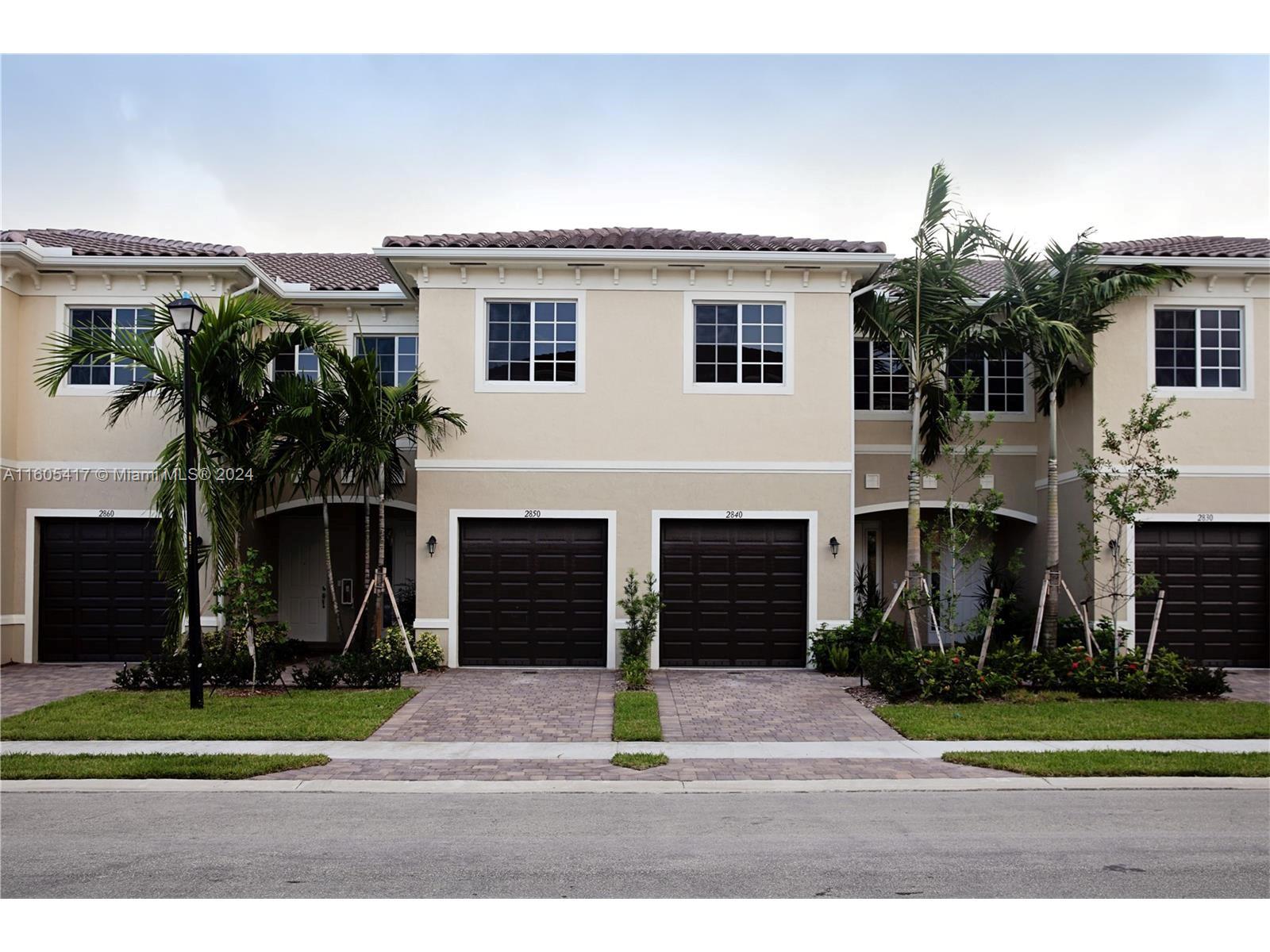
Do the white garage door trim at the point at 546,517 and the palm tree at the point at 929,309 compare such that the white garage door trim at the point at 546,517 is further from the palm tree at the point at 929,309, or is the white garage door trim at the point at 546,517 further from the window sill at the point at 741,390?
the palm tree at the point at 929,309

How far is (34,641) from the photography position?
50.1 ft

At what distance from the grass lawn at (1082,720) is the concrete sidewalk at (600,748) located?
0.20m

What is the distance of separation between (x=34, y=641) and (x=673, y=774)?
12.1 meters

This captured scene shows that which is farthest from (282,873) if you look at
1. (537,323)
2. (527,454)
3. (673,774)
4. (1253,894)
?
(537,323)

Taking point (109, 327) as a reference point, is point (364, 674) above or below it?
below

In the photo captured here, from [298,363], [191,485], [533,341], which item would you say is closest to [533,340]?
[533,341]

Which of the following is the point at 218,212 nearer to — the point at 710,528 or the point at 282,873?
the point at 710,528

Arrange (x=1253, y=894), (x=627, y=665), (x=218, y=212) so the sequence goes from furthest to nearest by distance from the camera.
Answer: (x=218, y=212) → (x=627, y=665) → (x=1253, y=894)

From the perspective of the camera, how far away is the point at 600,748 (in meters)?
9.81

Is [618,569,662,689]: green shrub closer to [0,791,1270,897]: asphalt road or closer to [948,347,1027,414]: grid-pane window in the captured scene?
[0,791,1270,897]: asphalt road

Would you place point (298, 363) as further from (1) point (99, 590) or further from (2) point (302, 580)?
(1) point (99, 590)

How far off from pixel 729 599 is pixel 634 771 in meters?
6.56

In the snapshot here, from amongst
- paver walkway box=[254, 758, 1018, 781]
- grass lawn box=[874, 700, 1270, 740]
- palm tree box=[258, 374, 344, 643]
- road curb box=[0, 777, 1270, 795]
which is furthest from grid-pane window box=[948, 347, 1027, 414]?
palm tree box=[258, 374, 344, 643]

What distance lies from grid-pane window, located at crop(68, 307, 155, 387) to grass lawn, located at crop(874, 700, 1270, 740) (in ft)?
42.4
